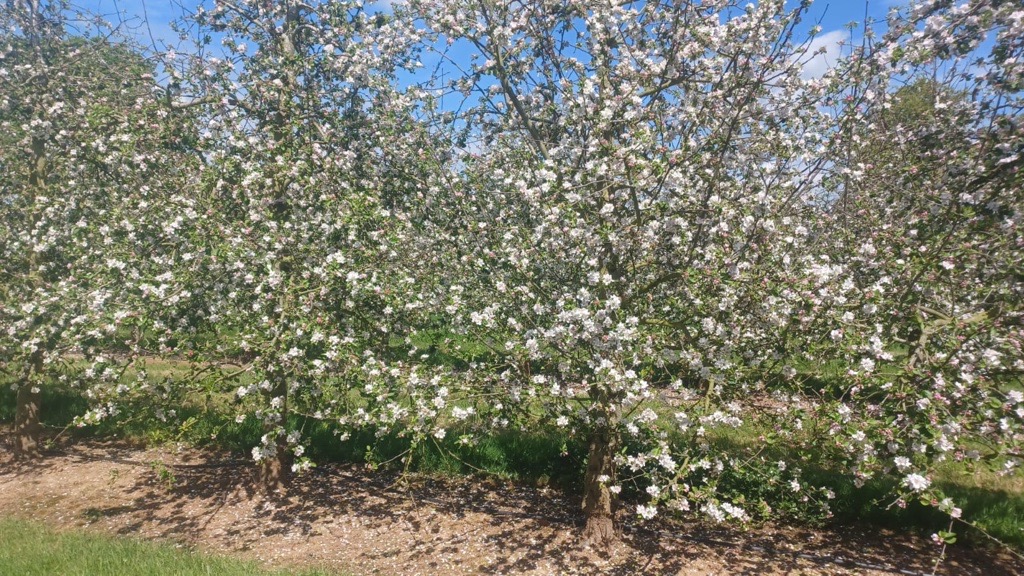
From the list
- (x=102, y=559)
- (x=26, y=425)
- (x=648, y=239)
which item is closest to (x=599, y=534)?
(x=648, y=239)

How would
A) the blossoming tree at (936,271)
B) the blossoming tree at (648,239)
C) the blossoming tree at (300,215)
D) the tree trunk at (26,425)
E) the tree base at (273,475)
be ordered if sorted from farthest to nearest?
the tree trunk at (26,425)
the tree base at (273,475)
the blossoming tree at (300,215)
the blossoming tree at (648,239)
the blossoming tree at (936,271)

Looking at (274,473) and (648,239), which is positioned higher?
(648,239)

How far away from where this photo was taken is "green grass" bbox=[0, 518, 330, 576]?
16.5 ft

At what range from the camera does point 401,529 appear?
6.71 m

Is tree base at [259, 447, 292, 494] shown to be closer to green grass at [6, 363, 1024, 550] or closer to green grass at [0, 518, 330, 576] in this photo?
green grass at [6, 363, 1024, 550]

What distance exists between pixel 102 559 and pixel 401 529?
277cm

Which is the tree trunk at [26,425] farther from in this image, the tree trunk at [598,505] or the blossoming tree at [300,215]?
the tree trunk at [598,505]

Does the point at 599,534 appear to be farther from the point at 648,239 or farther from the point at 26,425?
the point at 26,425

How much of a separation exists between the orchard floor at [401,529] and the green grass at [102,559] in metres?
0.54

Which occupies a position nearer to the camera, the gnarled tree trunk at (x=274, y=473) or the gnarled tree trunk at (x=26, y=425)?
the gnarled tree trunk at (x=274, y=473)

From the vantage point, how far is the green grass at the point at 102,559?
16.5 ft

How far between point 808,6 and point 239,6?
6.33 metres

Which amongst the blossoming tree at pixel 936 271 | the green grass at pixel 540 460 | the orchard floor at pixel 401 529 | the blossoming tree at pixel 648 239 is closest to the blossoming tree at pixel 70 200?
the green grass at pixel 540 460

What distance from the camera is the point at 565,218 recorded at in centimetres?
508
